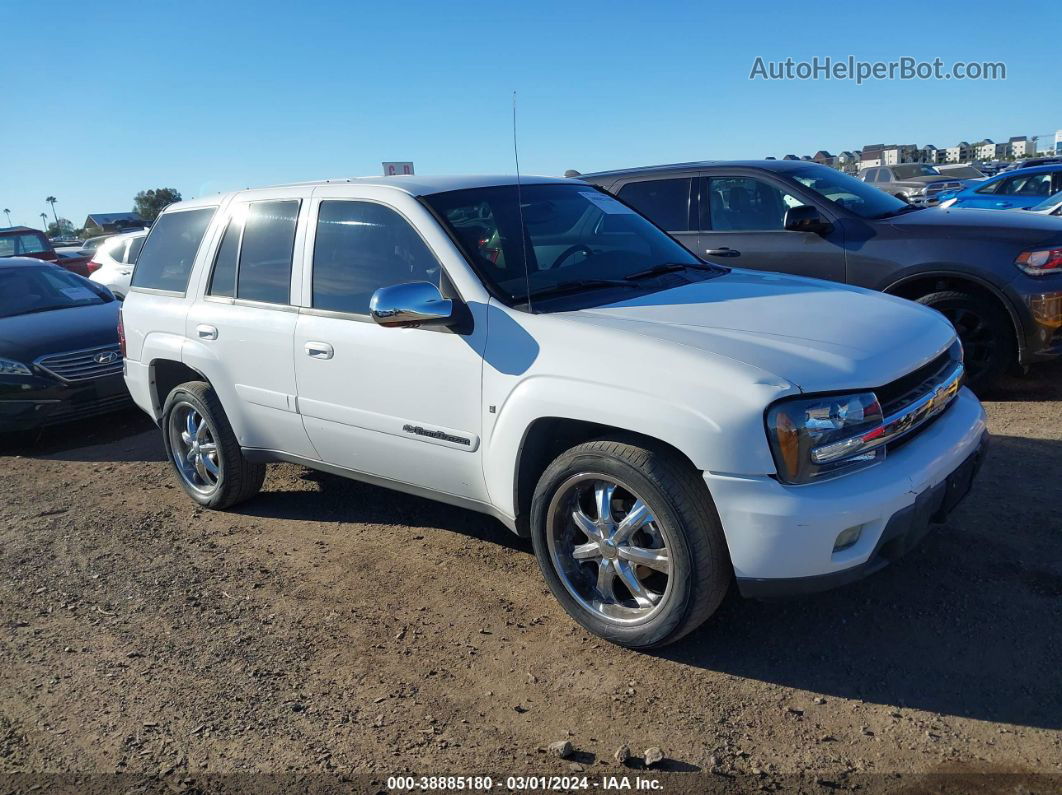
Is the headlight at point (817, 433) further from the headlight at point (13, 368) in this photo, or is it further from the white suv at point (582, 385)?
the headlight at point (13, 368)

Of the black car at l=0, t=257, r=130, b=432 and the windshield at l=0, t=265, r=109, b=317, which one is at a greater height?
the windshield at l=0, t=265, r=109, b=317

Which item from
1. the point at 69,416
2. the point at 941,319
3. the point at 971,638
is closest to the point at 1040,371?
the point at 941,319

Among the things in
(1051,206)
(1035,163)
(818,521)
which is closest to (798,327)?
(818,521)

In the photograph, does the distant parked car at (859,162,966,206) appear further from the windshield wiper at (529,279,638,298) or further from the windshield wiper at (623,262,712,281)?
the windshield wiper at (529,279,638,298)

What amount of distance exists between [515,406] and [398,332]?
2.45 feet

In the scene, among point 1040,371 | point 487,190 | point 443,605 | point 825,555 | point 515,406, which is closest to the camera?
point 825,555

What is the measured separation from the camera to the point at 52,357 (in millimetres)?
7191

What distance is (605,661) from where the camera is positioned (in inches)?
130

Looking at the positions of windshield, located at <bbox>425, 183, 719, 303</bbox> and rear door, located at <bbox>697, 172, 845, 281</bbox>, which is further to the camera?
rear door, located at <bbox>697, 172, 845, 281</bbox>

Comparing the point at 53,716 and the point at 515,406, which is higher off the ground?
the point at 515,406

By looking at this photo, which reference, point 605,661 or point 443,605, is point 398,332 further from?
point 605,661

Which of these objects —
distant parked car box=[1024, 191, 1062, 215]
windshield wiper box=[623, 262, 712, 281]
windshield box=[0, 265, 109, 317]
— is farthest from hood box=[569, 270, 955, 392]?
distant parked car box=[1024, 191, 1062, 215]

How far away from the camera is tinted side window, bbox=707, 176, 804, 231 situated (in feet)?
22.3

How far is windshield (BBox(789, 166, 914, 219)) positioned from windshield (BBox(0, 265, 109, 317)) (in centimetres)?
677
